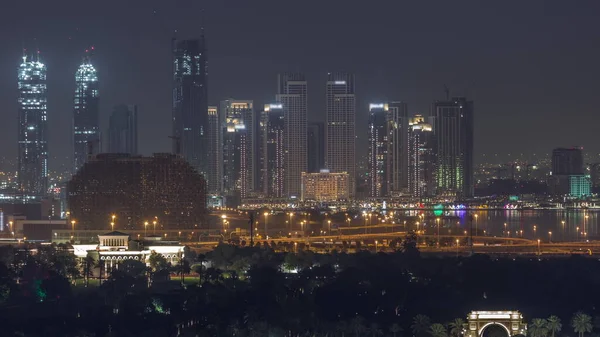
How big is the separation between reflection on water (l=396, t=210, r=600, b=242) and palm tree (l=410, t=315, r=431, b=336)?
3137cm

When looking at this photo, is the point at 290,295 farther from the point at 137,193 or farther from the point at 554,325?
the point at 137,193

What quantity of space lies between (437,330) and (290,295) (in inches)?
244

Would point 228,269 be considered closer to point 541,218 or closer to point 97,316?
point 97,316

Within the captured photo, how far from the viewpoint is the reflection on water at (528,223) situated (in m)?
86.8

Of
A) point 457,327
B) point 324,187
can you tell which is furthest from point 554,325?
point 324,187

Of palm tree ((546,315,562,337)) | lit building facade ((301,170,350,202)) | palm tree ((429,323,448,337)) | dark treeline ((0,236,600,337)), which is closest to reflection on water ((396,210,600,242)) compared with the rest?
lit building facade ((301,170,350,202))

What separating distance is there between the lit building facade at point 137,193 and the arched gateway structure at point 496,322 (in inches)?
1226

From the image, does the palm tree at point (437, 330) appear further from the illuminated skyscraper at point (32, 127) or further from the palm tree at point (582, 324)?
the illuminated skyscraper at point (32, 127)

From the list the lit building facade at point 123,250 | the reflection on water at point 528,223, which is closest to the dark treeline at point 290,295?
the lit building facade at point 123,250

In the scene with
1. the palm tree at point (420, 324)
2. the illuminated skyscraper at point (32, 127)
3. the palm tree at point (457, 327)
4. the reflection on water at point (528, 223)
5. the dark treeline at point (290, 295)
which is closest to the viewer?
the palm tree at point (420, 324)

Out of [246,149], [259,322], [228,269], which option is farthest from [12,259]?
[246,149]

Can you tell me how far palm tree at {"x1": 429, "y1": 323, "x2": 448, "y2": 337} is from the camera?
37.5 metres

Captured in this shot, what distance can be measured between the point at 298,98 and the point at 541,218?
3588 centimetres

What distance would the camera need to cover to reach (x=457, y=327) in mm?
38312
